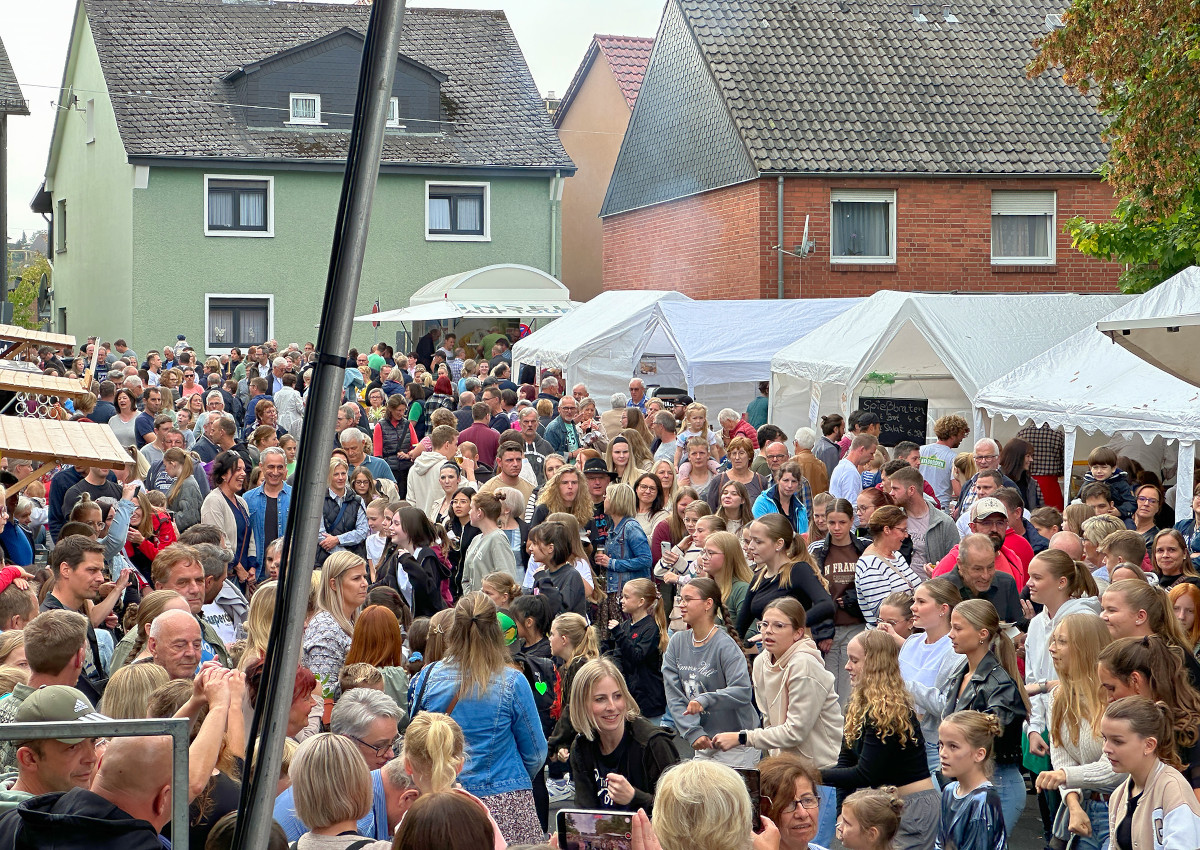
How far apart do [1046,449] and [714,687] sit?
28.2ft

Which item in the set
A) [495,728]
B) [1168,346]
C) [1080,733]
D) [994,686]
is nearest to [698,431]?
[1168,346]

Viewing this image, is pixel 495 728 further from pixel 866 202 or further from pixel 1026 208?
pixel 1026 208

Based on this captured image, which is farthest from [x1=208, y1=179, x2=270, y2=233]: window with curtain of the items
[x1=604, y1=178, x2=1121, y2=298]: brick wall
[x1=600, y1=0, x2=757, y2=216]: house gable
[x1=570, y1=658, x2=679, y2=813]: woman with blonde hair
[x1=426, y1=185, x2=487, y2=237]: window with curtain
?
[x1=570, y1=658, x2=679, y2=813]: woman with blonde hair

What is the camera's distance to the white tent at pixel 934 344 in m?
14.8

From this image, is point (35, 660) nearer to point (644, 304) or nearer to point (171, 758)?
point (171, 758)

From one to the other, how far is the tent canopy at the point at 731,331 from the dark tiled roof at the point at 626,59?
13.0 meters

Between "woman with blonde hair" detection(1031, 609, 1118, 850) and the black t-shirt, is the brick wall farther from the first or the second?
the black t-shirt

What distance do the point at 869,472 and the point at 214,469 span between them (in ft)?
18.2

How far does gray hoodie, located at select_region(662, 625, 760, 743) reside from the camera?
645cm

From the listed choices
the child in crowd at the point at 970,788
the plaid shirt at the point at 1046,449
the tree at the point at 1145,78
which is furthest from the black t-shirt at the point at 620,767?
the tree at the point at 1145,78

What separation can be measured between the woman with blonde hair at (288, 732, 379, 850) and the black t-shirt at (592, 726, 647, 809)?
1.49 metres

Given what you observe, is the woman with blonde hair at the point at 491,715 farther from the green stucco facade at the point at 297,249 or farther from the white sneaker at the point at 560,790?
the green stucco facade at the point at 297,249

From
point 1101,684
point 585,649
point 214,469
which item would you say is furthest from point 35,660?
point 214,469

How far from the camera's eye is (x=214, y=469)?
31.5ft
